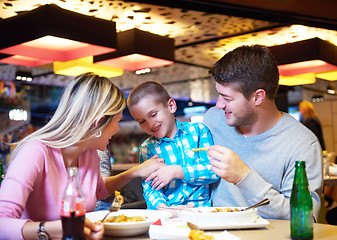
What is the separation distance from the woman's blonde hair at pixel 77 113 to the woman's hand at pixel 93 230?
1.49 ft

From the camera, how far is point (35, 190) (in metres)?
1.63

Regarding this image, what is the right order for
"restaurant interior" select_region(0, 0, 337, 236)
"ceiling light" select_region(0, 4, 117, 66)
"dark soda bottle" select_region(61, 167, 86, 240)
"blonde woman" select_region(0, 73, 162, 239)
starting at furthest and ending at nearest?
"restaurant interior" select_region(0, 0, 337, 236), "ceiling light" select_region(0, 4, 117, 66), "blonde woman" select_region(0, 73, 162, 239), "dark soda bottle" select_region(61, 167, 86, 240)

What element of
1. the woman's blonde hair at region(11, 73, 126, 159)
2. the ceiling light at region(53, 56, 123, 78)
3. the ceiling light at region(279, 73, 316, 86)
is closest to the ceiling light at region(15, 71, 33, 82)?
the ceiling light at region(53, 56, 123, 78)

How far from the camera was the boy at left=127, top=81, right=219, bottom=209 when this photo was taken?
6.84ft

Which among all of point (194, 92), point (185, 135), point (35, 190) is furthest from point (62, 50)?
point (194, 92)

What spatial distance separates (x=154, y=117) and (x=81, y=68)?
4.60 m

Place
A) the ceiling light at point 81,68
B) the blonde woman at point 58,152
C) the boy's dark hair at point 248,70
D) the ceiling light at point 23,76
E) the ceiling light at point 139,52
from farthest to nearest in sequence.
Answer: the ceiling light at point 23,76 < the ceiling light at point 81,68 < the ceiling light at point 139,52 < the boy's dark hair at point 248,70 < the blonde woman at point 58,152

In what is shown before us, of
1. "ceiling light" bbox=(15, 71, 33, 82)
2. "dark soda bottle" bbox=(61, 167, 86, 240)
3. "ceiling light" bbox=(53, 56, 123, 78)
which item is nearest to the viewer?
"dark soda bottle" bbox=(61, 167, 86, 240)

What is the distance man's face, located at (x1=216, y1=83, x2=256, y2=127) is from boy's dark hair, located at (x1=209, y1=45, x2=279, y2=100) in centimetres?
3

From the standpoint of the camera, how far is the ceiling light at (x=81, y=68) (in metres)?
6.47

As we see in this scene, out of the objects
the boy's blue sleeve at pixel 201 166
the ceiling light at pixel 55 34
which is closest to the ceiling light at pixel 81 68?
the ceiling light at pixel 55 34

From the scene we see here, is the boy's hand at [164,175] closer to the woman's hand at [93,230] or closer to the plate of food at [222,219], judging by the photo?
the plate of food at [222,219]

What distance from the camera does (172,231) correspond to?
1325 mm

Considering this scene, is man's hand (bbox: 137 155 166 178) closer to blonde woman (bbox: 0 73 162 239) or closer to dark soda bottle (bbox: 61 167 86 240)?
blonde woman (bbox: 0 73 162 239)
